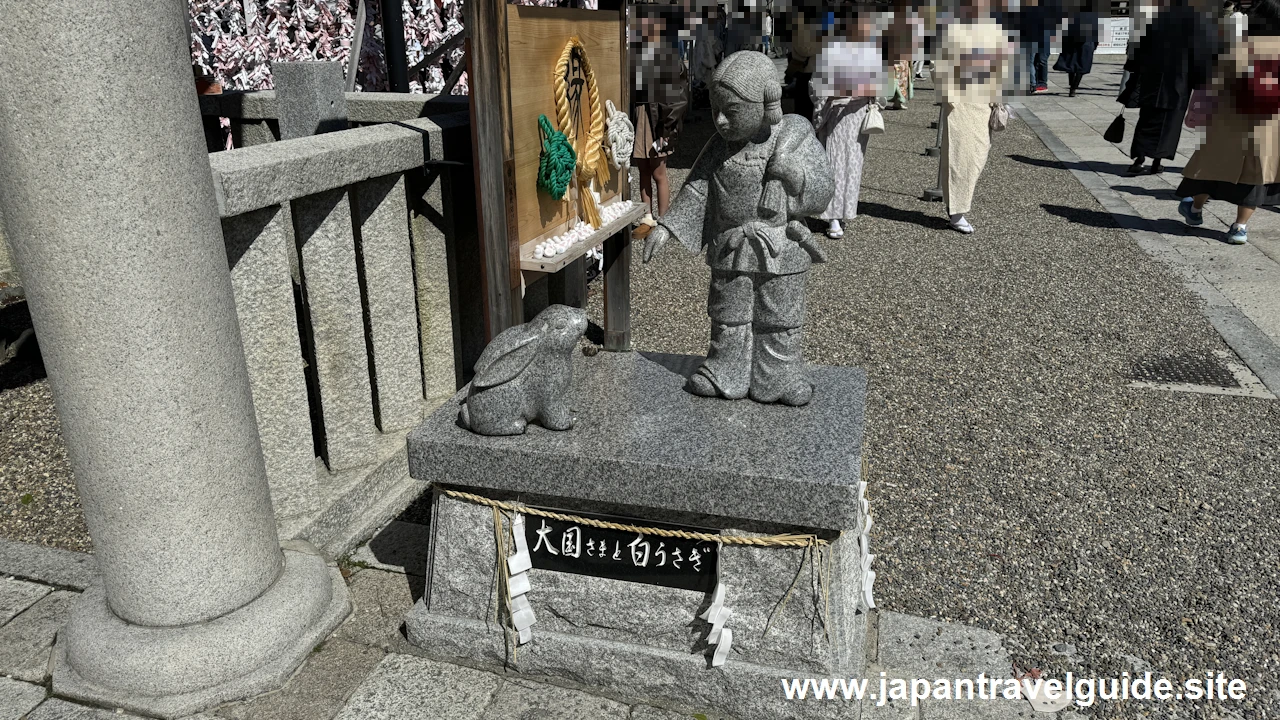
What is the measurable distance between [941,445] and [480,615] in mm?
2547

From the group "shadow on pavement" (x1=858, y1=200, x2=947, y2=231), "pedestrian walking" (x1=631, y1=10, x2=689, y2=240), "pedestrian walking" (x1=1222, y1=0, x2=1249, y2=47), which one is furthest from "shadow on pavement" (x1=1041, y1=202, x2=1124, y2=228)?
"pedestrian walking" (x1=631, y1=10, x2=689, y2=240)

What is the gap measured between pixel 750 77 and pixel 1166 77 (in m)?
9.01

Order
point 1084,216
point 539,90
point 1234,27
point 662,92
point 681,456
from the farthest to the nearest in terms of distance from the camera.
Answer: point 1084,216 < point 1234,27 < point 662,92 < point 539,90 < point 681,456

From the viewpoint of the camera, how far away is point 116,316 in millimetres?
2332

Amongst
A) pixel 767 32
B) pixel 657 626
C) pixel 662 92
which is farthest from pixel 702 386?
pixel 767 32

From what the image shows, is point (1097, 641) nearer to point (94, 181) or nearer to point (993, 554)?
point (993, 554)

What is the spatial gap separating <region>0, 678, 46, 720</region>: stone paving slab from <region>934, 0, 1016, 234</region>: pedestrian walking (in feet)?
17.8

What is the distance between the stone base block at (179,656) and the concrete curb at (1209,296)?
5.12 meters

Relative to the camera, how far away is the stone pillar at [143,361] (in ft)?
7.13

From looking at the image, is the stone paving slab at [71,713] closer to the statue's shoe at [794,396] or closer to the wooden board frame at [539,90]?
the statue's shoe at [794,396]

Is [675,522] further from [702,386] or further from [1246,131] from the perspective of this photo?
[1246,131]

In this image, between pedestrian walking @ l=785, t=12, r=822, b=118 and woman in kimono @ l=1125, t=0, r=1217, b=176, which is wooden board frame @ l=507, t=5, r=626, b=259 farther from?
woman in kimono @ l=1125, t=0, r=1217, b=176

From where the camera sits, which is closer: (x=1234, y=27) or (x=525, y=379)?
(x=525, y=379)

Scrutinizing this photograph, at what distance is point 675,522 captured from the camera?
2.62m
